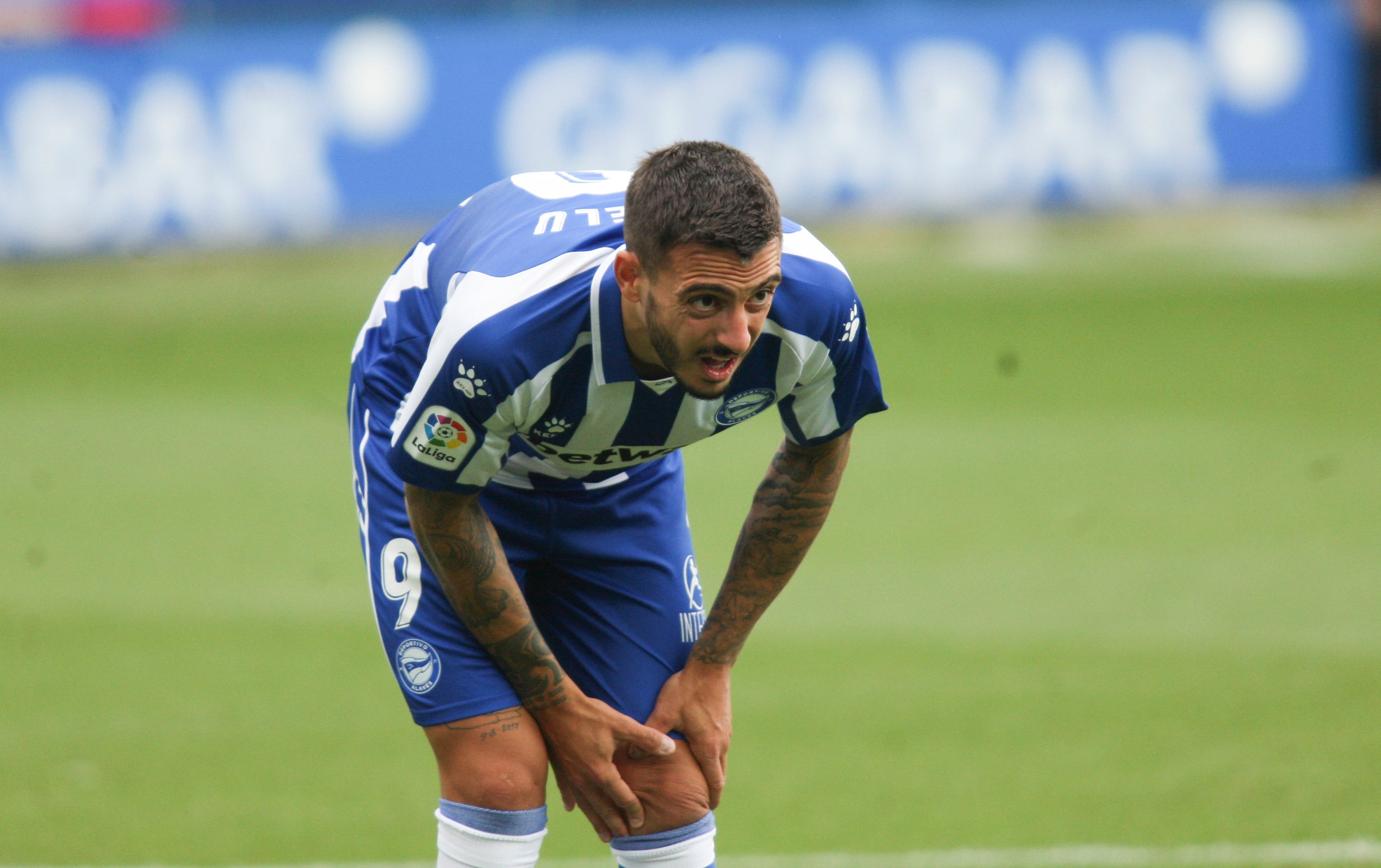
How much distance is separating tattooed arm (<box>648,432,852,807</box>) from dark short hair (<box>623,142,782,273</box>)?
792 mm

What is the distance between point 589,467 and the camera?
342cm

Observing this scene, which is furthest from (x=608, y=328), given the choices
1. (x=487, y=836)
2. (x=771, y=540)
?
(x=487, y=836)

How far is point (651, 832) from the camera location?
346 centimetres

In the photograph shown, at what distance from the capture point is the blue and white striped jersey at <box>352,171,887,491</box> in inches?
117

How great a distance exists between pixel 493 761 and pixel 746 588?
2.27ft

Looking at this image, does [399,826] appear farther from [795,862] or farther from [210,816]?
[795,862]

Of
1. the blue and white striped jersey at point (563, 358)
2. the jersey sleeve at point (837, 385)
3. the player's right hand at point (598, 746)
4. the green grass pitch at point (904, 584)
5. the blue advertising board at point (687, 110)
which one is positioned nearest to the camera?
the blue and white striped jersey at point (563, 358)

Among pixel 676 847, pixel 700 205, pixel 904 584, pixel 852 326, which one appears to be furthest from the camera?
pixel 904 584

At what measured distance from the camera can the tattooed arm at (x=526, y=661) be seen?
3199 mm

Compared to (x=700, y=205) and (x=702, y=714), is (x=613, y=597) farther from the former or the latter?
(x=700, y=205)

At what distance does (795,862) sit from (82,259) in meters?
11.5

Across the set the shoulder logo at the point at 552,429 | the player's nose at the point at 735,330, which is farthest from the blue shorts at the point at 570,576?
the player's nose at the point at 735,330

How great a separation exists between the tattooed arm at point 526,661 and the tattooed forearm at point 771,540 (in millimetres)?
280

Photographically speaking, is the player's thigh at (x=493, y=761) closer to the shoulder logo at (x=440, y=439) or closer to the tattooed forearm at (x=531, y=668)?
the tattooed forearm at (x=531, y=668)
